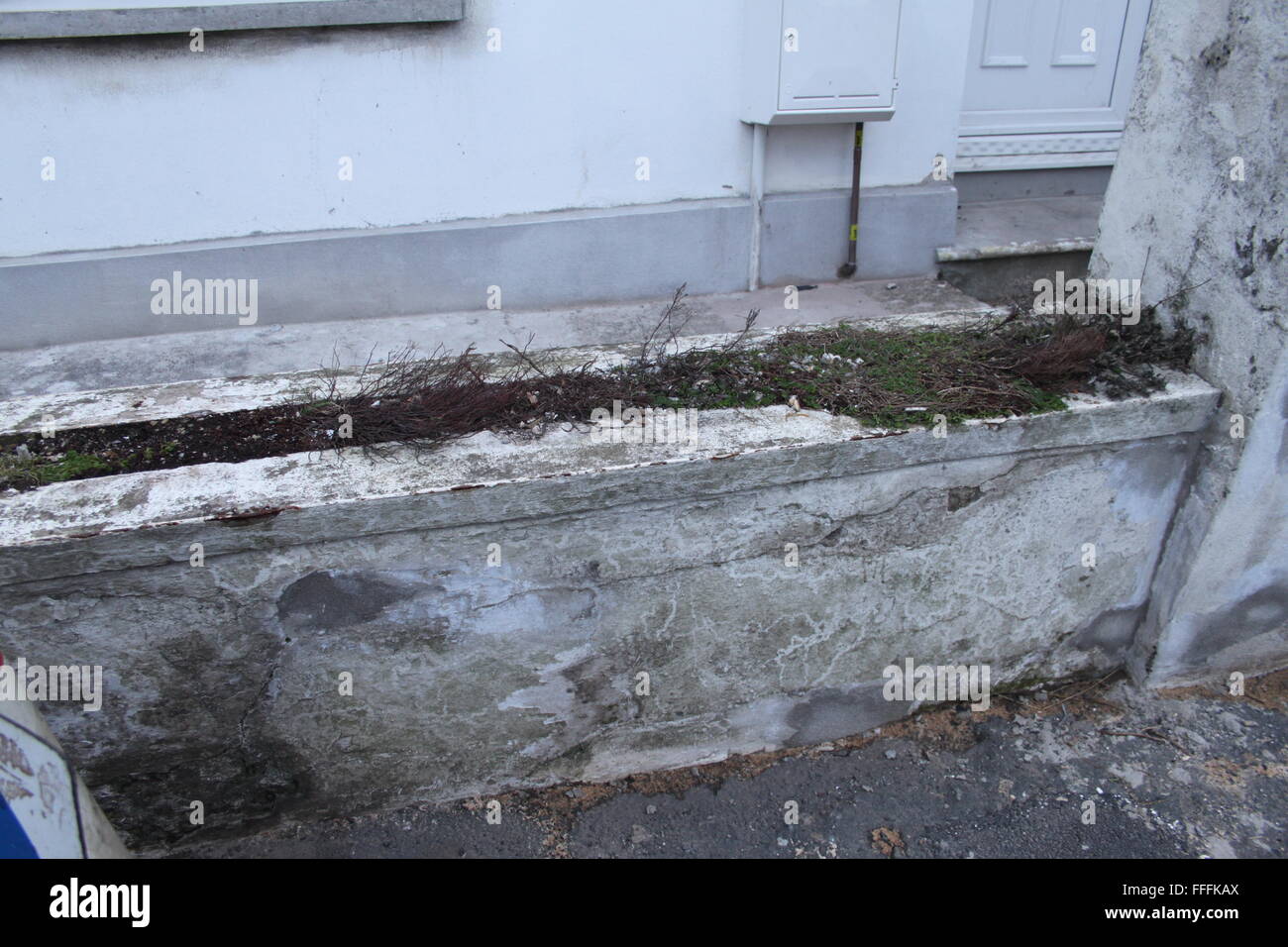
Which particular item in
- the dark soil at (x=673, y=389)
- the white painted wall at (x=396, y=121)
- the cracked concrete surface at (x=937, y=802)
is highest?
the white painted wall at (x=396, y=121)

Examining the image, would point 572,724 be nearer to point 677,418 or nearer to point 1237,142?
point 677,418

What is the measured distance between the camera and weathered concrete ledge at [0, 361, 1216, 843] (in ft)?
7.51

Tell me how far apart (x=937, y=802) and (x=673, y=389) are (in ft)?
5.15

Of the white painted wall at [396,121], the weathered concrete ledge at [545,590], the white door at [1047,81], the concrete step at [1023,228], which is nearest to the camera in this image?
the weathered concrete ledge at [545,590]

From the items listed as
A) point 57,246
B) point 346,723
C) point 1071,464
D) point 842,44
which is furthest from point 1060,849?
point 57,246

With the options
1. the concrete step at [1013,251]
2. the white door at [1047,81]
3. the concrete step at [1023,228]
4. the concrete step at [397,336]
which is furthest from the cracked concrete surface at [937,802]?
the white door at [1047,81]

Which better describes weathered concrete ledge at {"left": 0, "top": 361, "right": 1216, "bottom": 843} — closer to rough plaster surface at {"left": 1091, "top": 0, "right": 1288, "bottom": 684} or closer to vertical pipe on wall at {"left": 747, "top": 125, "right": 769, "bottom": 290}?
rough plaster surface at {"left": 1091, "top": 0, "right": 1288, "bottom": 684}

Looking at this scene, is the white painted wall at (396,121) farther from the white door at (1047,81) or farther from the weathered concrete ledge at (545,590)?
A: the weathered concrete ledge at (545,590)

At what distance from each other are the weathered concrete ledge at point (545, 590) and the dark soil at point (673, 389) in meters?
0.10

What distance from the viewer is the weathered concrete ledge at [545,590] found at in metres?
2.29

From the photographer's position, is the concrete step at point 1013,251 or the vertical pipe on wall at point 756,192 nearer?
the vertical pipe on wall at point 756,192

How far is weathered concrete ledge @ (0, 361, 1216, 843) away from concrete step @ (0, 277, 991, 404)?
1660 mm

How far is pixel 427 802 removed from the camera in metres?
2.80

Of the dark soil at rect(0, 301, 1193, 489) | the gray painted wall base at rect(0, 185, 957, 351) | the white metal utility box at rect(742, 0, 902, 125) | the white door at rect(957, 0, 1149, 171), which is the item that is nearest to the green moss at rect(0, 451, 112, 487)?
the dark soil at rect(0, 301, 1193, 489)
